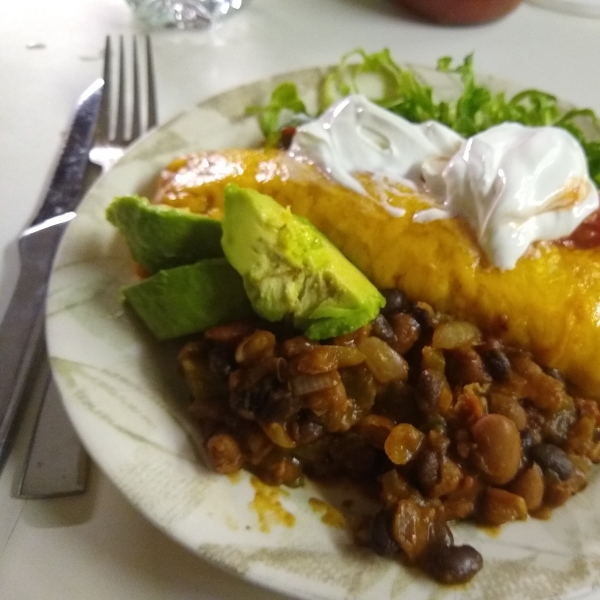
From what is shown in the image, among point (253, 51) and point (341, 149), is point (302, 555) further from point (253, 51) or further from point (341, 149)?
point (253, 51)

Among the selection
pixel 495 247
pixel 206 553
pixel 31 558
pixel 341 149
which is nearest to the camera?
pixel 206 553

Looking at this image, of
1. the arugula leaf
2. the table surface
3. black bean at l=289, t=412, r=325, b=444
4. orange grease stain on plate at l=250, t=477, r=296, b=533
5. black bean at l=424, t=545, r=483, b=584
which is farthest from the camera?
the table surface

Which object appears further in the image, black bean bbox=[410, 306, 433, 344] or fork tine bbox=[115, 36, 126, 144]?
fork tine bbox=[115, 36, 126, 144]

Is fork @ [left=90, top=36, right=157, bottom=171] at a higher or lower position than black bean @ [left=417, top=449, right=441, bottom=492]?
higher

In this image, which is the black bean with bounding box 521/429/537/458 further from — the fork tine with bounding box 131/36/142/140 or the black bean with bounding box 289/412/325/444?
the fork tine with bounding box 131/36/142/140

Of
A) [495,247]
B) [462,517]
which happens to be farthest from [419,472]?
[495,247]

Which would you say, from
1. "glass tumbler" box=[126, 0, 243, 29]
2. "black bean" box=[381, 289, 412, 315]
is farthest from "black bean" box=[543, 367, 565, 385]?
"glass tumbler" box=[126, 0, 243, 29]
